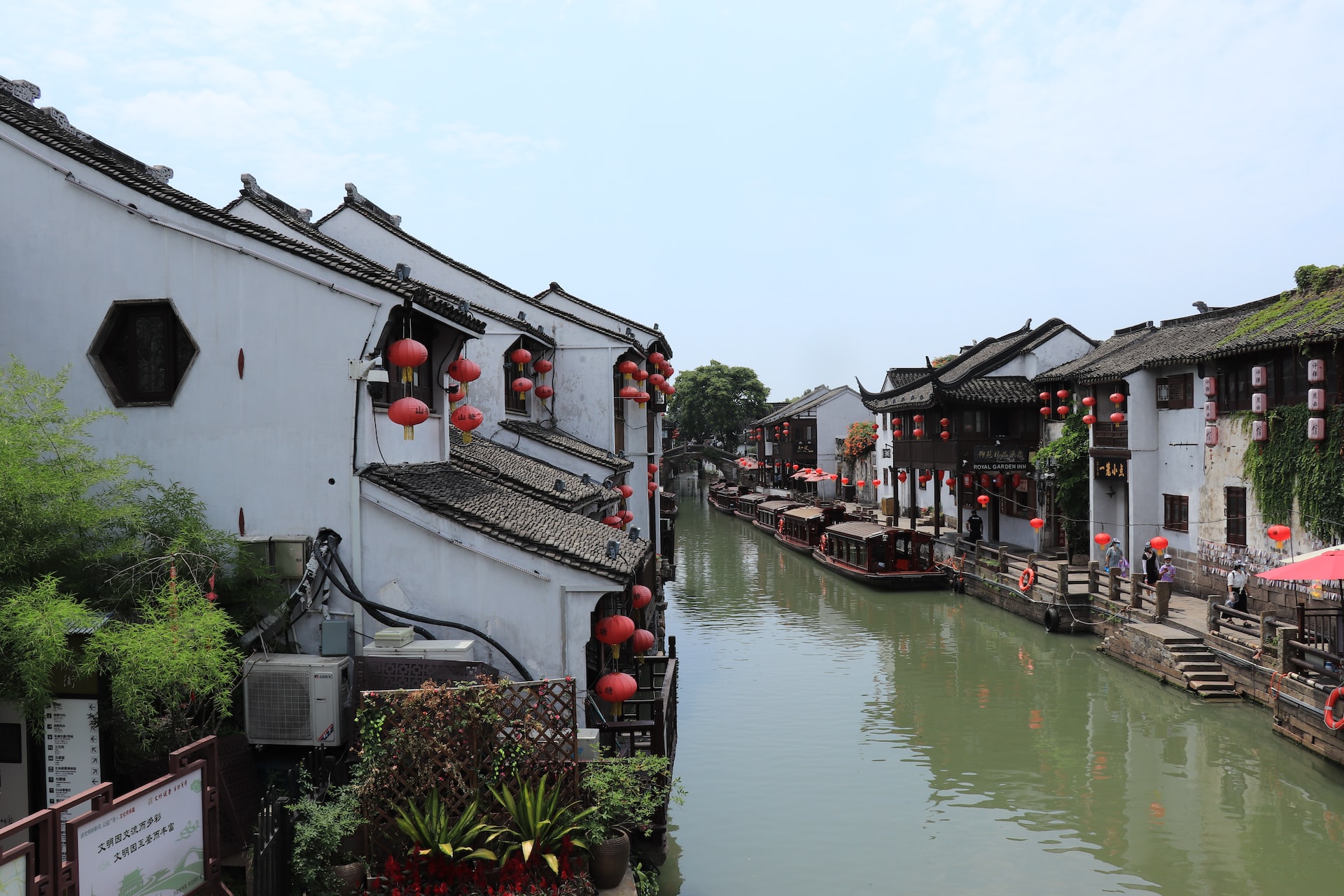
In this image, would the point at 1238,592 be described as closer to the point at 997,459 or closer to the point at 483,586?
the point at 997,459

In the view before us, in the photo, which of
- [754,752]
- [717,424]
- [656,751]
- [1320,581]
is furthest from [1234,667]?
[717,424]

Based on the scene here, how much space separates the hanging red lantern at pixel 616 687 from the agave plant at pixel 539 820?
80.7 inches

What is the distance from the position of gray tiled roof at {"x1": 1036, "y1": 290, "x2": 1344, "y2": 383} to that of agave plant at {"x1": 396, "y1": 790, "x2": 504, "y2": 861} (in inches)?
681

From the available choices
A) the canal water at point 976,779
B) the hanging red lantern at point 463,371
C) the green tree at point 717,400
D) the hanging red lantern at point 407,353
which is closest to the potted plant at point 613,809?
the canal water at point 976,779

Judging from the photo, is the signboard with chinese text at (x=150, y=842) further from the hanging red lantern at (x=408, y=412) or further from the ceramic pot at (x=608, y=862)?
the hanging red lantern at (x=408, y=412)

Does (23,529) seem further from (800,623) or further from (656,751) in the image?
(800,623)

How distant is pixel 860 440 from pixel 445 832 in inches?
1772

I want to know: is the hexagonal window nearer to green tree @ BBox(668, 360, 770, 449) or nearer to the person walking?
the person walking

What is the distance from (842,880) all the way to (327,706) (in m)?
5.90

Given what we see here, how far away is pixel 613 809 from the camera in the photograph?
24.7 ft

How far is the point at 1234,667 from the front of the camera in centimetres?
1645

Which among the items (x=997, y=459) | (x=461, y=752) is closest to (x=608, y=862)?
(x=461, y=752)

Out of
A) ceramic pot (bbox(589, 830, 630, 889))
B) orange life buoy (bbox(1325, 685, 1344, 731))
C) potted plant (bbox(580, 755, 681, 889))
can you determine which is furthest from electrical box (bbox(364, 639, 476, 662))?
orange life buoy (bbox(1325, 685, 1344, 731))

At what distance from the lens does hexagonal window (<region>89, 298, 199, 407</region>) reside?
960 centimetres
